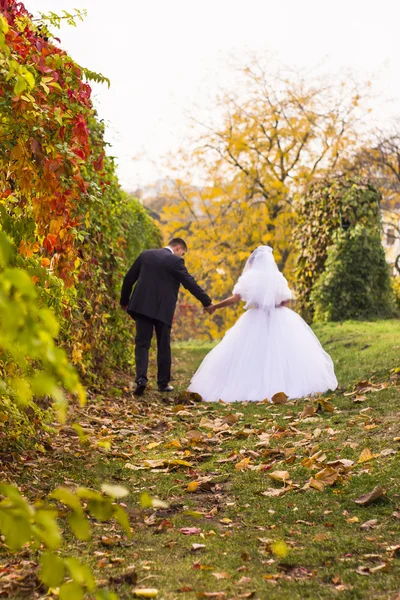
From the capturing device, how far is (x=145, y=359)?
8508 millimetres

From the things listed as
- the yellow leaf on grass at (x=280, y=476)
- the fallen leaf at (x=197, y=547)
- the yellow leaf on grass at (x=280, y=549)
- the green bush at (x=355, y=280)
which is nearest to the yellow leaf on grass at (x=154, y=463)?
the yellow leaf on grass at (x=280, y=476)

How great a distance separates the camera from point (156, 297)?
8562 millimetres

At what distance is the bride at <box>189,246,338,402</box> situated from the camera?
308 inches

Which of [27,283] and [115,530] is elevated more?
[27,283]

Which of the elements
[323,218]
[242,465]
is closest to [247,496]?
[242,465]

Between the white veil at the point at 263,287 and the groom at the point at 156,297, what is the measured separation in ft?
2.00

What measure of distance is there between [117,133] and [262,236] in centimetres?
1545

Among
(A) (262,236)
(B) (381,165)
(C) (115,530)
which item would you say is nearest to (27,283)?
(C) (115,530)

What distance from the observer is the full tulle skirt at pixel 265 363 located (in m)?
7.80

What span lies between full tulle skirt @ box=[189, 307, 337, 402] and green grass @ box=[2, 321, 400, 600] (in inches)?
22.5

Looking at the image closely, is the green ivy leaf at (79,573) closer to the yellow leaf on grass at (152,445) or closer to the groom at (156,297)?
the yellow leaf on grass at (152,445)

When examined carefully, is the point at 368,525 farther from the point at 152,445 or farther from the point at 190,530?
the point at 152,445

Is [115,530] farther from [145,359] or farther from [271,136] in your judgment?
[271,136]

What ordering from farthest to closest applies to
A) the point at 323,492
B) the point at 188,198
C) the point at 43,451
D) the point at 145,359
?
the point at 188,198
the point at 145,359
the point at 43,451
the point at 323,492
